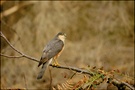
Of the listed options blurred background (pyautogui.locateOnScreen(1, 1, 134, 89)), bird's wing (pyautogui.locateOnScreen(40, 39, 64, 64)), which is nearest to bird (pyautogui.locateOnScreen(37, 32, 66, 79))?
bird's wing (pyautogui.locateOnScreen(40, 39, 64, 64))

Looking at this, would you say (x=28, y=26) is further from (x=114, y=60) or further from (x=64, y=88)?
(x=64, y=88)

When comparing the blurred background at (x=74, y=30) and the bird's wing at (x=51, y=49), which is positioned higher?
the blurred background at (x=74, y=30)

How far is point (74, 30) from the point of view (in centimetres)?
1062

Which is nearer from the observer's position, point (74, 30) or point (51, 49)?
point (51, 49)

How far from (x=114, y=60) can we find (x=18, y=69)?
250 centimetres

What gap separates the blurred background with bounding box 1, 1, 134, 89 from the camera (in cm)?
940

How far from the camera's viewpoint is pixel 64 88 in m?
2.52

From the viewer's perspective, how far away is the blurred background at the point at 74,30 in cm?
940

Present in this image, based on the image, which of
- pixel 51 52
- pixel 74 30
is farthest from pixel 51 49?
pixel 74 30

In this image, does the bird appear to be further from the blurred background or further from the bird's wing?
the blurred background

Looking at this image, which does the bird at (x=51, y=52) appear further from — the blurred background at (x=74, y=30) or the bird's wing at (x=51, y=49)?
the blurred background at (x=74, y=30)

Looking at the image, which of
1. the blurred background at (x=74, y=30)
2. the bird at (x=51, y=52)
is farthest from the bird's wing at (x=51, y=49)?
the blurred background at (x=74, y=30)

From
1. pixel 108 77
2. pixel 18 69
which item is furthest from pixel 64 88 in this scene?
pixel 18 69

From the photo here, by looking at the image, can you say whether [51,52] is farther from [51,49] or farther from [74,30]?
[74,30]
